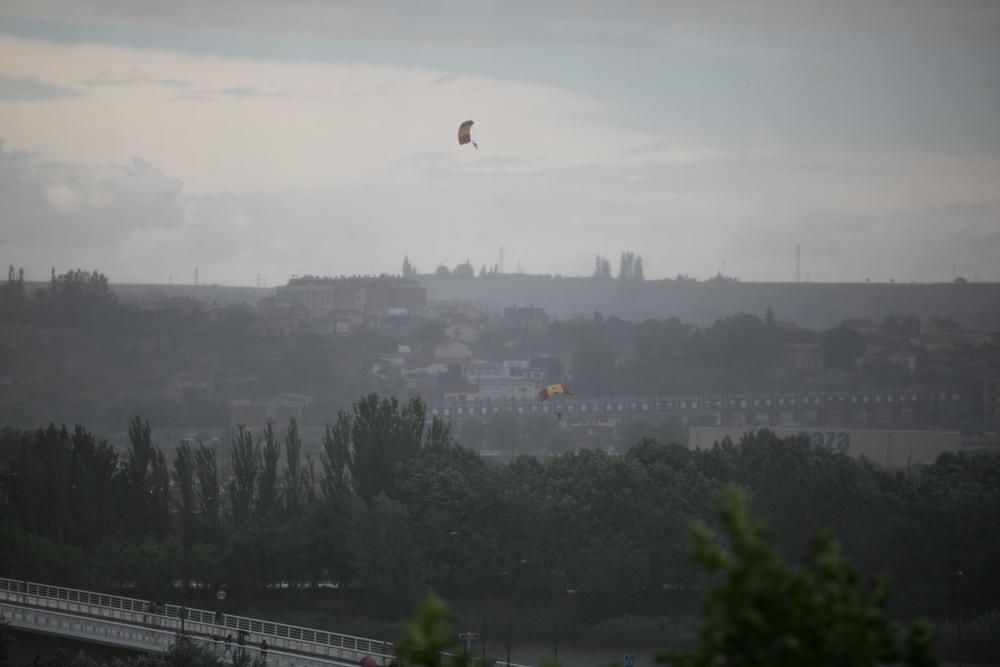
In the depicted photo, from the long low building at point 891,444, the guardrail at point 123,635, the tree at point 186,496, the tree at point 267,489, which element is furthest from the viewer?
the long low building at point 891,444

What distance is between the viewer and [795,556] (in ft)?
138

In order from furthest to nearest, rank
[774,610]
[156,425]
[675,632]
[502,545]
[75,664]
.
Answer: [156,425] < [502,545] < [675,632] < [75,664] < [774,610]

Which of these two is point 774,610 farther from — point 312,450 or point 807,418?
point 807,418

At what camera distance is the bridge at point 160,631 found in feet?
97.3

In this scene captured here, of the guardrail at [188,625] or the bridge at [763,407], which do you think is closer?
the guardrail at [188,625]

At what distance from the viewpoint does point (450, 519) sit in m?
41.4

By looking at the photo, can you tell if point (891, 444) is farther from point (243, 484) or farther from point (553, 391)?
point (243, 484)

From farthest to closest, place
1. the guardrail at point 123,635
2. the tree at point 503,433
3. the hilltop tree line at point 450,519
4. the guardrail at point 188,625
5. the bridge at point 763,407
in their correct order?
the bridge at point 763,407
the tree at point 503,433
the hilltop tree line at point 450,519
the guardrail at point 188,625
the guardrail at point 123,635

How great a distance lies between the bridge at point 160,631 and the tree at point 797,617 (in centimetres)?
2071

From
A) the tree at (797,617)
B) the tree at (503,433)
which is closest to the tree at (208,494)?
the tree at (797,617)

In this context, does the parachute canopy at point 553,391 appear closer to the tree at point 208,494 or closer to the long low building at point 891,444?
the long low building at point 891,444

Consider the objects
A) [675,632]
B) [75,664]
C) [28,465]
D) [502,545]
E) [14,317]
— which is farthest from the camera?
[14,317]

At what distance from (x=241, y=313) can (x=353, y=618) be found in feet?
352

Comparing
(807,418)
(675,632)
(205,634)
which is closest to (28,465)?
(205,634)
